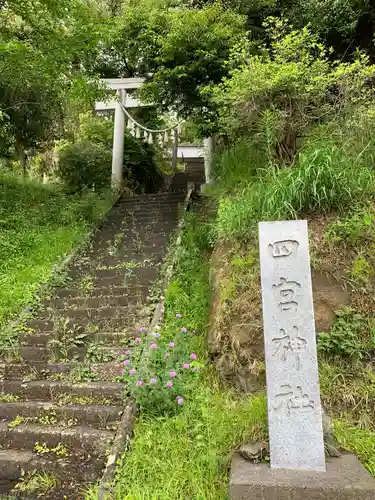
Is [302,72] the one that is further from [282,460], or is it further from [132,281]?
→ [282,460]

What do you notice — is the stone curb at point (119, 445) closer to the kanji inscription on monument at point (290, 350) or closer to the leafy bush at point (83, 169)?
the kanji inscription on monument at point (290, 350)

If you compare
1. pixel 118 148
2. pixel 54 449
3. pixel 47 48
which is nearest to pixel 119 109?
pixel 118 148

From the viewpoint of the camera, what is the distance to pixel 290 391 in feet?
11.0

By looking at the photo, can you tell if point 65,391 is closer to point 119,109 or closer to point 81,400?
point 81,400

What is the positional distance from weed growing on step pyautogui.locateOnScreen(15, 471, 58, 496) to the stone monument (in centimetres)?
165

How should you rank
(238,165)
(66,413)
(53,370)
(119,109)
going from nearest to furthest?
(66,413), (53,370), (238,165), (119,109)

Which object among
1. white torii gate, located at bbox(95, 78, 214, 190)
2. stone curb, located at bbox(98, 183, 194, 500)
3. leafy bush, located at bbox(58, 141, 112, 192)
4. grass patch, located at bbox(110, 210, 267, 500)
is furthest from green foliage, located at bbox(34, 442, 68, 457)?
leafy bush, located at bbox(58, 141, 112, 192)

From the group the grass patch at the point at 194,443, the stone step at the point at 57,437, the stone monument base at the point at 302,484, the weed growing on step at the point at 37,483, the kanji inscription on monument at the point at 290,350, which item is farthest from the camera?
the stone step at the point at 57,437

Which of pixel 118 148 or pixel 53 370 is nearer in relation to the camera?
pixel 53 370

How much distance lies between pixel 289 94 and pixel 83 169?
9.35m

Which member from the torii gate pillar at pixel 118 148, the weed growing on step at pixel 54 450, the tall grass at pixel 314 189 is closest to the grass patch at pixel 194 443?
the weed growing on step at pixel 54 450

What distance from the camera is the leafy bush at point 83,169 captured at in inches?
555

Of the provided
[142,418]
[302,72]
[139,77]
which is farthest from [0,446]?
[139,77]

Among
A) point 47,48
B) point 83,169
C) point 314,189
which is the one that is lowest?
point 314,189
